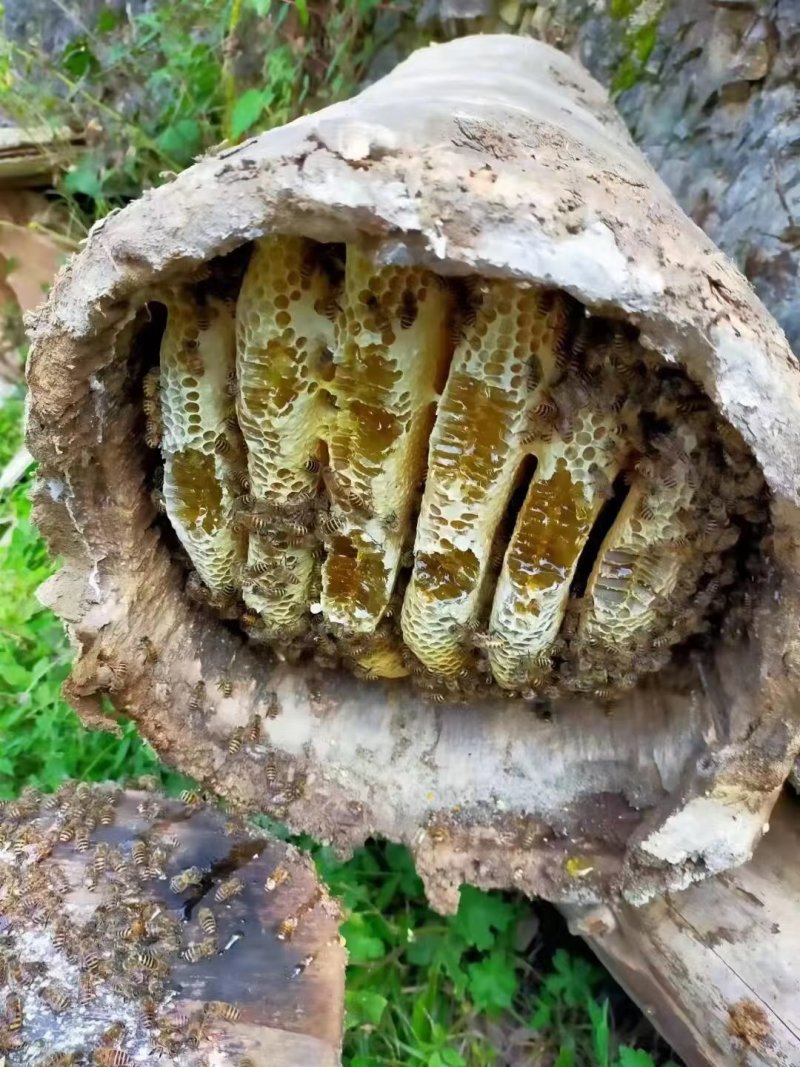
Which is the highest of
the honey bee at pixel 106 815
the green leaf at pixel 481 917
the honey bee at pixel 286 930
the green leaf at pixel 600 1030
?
the honey bee at pixel 286 930

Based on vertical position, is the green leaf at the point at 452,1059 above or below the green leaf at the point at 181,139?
below

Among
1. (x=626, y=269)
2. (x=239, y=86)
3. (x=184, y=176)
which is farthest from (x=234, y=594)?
(x=239, y=86)

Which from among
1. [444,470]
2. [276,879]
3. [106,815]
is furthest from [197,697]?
[444,470]

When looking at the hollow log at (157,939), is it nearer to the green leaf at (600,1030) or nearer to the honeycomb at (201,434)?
the honeycomb at (201,434)

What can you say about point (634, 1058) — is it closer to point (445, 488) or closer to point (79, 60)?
point (445, 488)

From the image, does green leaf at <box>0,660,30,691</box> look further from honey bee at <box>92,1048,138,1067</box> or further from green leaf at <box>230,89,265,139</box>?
green leaf at <box>230,89,265,139</box>

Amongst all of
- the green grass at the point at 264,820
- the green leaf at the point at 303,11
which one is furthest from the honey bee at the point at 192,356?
the green leaf at the point at 303,11

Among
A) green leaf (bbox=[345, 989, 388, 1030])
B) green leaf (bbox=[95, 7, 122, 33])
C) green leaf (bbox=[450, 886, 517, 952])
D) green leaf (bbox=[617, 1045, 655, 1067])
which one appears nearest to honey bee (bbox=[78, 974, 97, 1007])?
green leaf (bbox=[345, 989, 388, 1030])

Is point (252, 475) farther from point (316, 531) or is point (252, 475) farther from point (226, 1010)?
point (226, 1010)
